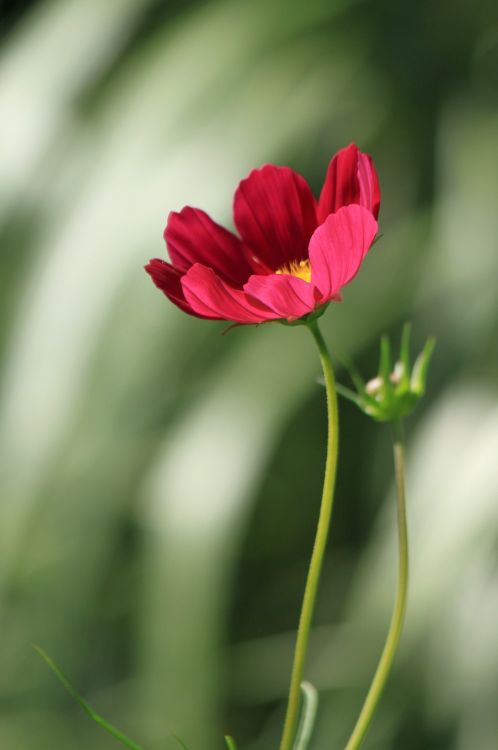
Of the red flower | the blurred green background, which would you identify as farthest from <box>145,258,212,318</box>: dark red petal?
the blurred green background

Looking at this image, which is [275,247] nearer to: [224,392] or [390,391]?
[390,391]

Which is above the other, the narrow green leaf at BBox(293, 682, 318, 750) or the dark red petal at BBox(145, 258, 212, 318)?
the dark red petal at BBox(145, 258, 212, 318)

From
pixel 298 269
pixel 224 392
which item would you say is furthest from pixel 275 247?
pixel 224 392

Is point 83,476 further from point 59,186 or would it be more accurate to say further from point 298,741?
point 298,741

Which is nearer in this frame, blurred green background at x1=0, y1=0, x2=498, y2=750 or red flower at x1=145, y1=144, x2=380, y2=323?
red flower at x1=145, y1=144, x2=380, y2=323

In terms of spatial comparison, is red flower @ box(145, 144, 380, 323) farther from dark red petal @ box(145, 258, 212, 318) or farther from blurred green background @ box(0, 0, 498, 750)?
blurred green background @ box(0, 0, 498, 750)
